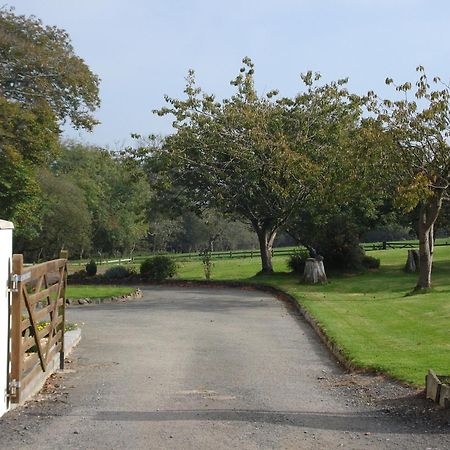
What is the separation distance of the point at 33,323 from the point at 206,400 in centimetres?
236

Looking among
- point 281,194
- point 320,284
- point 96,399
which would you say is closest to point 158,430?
point 96,399

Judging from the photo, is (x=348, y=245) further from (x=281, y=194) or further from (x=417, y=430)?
(x=417, y=430)

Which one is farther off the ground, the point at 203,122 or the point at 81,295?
the point at 203,122

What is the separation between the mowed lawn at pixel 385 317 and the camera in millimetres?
11227

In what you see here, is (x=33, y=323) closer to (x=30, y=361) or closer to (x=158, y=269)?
(x=30, y=361)

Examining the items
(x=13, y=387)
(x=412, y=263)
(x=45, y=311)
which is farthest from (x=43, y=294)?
(x=412, y=263)

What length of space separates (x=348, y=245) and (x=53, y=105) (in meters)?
16.6

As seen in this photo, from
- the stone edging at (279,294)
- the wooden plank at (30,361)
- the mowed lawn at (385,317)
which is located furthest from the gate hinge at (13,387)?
the stone edging at (279,294)

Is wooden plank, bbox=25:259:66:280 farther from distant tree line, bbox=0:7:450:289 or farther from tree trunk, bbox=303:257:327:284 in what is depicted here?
tree trunk, bbox=303:257:327:284

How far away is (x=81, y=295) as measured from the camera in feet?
89.6

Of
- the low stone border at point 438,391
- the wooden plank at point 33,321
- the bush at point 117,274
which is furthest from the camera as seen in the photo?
the bush at point 117,274

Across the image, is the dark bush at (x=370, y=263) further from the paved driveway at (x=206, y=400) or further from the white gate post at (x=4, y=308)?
→ the white gate post at (x=4, y=308)

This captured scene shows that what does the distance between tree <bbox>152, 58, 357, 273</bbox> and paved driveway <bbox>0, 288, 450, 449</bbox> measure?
16761 mm

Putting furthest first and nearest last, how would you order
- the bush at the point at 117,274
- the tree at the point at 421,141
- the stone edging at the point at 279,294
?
1. the bush at the point at 117,274
2. the tree at the point at 421,141
3. the stone edging at the point at 279,294
